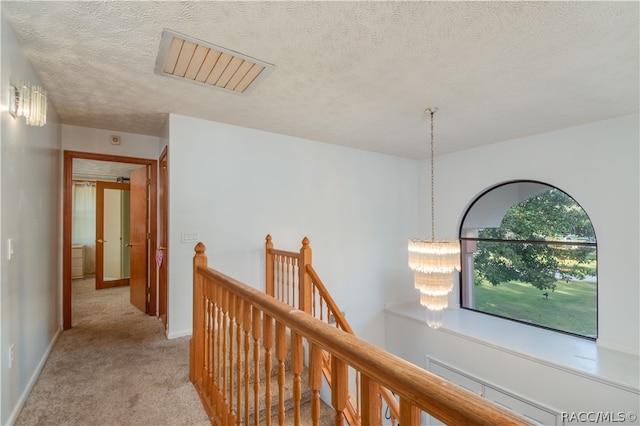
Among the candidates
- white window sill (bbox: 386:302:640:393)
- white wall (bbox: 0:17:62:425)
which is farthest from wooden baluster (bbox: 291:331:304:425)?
white window sill (bbox: 386:302:640:393)

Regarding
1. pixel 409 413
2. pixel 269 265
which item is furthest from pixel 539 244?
pixel 409 413

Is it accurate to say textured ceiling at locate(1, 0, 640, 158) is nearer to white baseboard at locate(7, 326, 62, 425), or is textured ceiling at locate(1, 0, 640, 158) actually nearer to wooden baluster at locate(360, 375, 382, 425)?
wooden baluster at locate(360, 375, 382, 425)

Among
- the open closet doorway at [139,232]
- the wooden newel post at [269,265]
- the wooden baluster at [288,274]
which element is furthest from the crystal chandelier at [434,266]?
the open closet doorway at [139,232]

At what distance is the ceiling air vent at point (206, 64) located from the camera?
1.93m

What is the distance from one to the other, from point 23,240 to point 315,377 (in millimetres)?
2276

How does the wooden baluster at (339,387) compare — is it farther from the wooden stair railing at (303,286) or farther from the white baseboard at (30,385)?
the white baseboard at (30,385)

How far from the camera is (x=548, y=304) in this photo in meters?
4.00

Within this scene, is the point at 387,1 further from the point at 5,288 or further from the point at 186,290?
the point at 186,290

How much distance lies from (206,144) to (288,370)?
2457 millimetres

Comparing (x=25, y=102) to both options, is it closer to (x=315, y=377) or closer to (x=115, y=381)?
(x=115, y=381)

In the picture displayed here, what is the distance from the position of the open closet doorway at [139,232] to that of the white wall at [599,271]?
398 cm

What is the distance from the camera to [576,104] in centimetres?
289

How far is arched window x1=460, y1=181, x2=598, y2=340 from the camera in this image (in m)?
3.67

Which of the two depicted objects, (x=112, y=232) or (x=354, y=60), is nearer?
(x=354, y=60)
